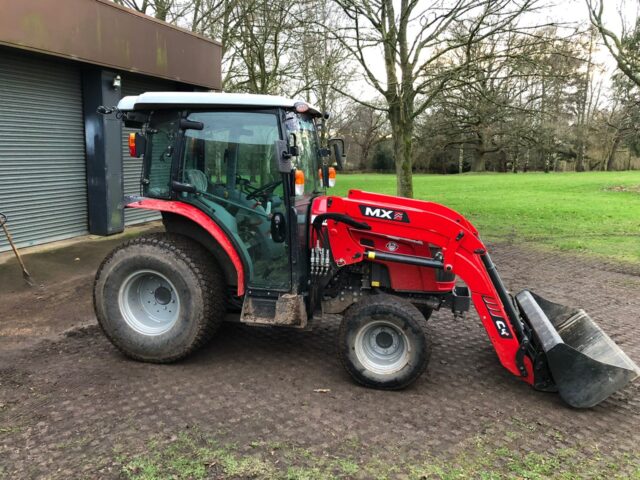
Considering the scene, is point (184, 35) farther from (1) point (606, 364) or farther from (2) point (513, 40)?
Result: (1) point (606, 364)

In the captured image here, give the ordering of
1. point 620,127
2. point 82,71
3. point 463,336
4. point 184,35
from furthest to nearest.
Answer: point 620,127, point 184,35, point 82,71, point 463,336

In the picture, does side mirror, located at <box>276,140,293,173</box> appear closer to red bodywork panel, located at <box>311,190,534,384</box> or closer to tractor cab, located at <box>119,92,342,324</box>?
tractor cab, located at <box>119,92,342,324</box>

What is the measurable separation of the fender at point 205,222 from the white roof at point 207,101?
2.62 ft

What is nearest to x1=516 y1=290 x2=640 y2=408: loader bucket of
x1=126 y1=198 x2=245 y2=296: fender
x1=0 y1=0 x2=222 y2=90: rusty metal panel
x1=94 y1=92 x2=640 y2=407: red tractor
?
x1=94 y1=92 x2=640 y2=407: red tractor

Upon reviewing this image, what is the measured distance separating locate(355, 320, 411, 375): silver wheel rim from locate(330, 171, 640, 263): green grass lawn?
6.89m

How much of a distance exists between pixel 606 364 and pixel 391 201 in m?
1.97

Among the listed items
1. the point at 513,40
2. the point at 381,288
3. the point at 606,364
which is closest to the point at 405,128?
the point at 513,40

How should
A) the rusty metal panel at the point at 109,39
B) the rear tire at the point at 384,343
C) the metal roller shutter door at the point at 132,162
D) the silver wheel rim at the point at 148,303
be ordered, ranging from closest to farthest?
1. the rear tire at the point at 384,343
2. the silver wheel rim at the point at 148,303
3. the rusty metal panel at the point at 109,39
4. the metal roller shutter door at the point at 132,162

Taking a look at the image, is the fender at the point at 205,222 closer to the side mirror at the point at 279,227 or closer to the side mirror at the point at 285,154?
the side mirror at the point at 279,227

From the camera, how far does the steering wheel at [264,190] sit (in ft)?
13.4

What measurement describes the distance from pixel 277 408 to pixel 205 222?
1.57 m

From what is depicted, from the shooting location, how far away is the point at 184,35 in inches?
417

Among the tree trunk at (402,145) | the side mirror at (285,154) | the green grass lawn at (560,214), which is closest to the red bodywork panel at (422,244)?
the side mirror at (285,154)

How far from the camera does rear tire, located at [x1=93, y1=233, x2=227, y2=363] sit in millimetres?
4129
